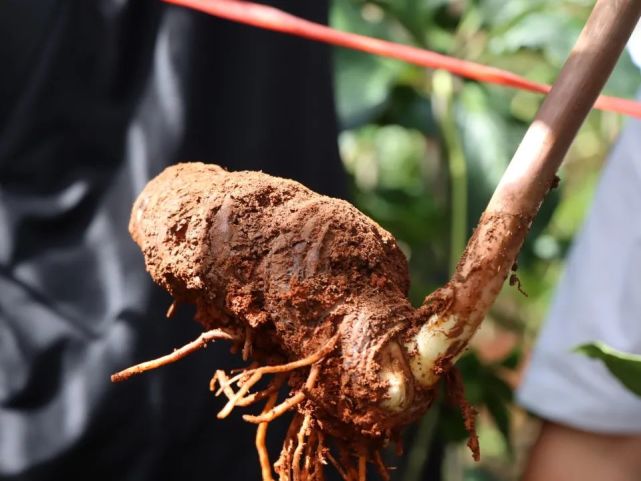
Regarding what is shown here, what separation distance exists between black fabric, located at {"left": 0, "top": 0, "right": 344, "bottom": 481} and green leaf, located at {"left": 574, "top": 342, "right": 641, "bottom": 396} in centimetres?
54

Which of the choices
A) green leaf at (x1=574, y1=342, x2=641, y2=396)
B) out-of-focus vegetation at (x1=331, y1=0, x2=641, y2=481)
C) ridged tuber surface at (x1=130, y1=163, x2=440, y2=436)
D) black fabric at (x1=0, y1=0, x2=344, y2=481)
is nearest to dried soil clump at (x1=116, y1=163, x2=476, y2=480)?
ridged tuber surface at (x1=130, y1=163, x2=440, y2=436)

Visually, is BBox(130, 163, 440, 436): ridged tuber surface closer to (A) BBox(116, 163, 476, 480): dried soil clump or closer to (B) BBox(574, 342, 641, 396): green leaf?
(A) BBox(116, 163, 476, 480): dried soil clump

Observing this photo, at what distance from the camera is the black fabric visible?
0.94 metres

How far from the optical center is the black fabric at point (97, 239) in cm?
94

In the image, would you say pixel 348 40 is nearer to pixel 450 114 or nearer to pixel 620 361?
pixel 620 361

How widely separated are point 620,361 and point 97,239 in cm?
62

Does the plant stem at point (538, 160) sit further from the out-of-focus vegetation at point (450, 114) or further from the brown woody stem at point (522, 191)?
the out-of-focus vegetation at point (450, 114)

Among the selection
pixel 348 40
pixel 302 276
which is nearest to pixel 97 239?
pixel 348 40

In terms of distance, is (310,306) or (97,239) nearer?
(310,306)

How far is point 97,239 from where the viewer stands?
987 mm

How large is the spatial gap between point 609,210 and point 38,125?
73cm

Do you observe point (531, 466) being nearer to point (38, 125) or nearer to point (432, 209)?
point (432, 209)

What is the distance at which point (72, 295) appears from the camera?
0.97 meters

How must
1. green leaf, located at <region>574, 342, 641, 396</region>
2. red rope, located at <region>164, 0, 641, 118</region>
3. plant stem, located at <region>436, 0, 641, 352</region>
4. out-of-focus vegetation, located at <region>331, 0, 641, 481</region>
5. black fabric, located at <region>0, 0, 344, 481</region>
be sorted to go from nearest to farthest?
plant stem, located at <region>436, 0, 641, 352</region>, green leaf, located at <region>574, 342, 641, 396</region>, red rope, located at <region>164, 0, 641, 118</region>, black fabric, located at <region>0, 0, 344, 481</region>, out-of-focus vegetation, located at <region>331, 0, 641, 481</region>
